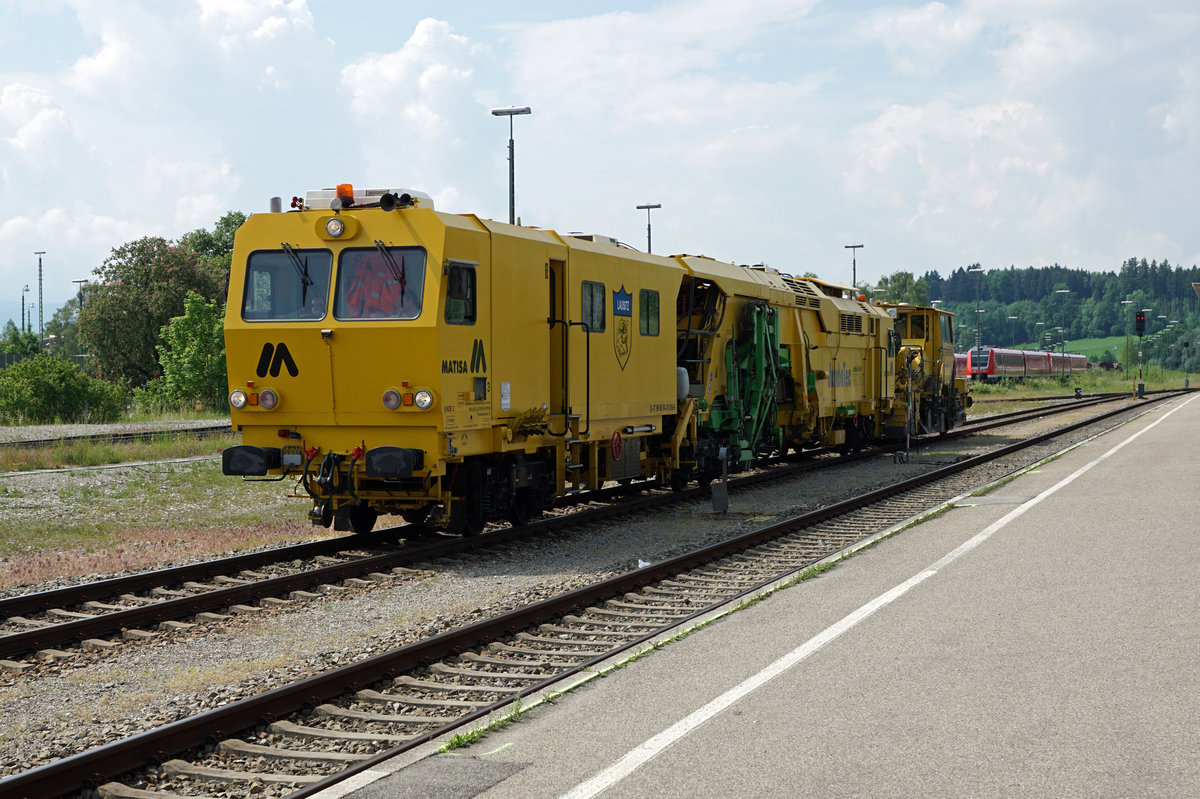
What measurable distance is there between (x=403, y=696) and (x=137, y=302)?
2091 inches

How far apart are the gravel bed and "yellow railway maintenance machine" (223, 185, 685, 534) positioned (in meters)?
1.16

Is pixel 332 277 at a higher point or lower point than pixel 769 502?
higher

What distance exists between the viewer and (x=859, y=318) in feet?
82.1

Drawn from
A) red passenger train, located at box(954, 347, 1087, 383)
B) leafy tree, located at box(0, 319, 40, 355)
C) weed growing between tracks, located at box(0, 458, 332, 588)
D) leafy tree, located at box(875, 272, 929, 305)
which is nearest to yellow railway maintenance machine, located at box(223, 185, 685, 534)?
weed growing between tracks, located at box(0, 458, 332, 588)

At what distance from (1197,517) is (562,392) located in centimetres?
782

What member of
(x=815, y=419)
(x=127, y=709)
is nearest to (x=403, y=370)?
(x=127, y=709)

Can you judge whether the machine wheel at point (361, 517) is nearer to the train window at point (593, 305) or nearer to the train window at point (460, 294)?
the train window at point (460, 294)

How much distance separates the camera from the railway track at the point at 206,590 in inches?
322

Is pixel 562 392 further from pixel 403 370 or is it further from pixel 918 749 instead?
pixel 918 749

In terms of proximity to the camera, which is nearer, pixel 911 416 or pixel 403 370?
pixel 403 370

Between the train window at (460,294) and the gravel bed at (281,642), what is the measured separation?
260 centimetres

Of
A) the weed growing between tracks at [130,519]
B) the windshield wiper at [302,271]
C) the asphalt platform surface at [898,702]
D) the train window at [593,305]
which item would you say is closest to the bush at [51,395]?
the weed growing between tracks at [130,519]

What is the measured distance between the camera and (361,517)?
13055 mm

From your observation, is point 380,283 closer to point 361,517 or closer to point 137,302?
point 361,517
